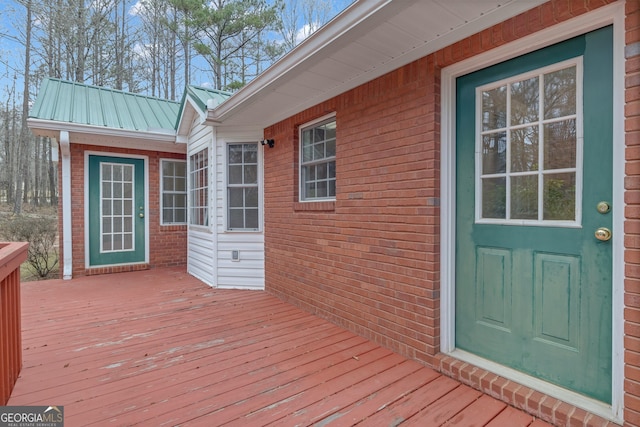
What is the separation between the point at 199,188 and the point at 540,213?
5083mm

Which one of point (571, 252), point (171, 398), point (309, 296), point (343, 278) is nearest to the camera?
point (571, 252)

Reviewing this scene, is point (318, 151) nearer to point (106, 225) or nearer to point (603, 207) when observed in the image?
point (603, 207)

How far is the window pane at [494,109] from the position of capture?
2201 millimetres

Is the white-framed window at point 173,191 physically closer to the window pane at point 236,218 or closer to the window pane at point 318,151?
the window pane at point 236,218

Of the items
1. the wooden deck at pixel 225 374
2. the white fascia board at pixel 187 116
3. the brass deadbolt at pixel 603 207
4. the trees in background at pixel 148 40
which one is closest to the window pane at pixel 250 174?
the white fascia board at pixel 187 116

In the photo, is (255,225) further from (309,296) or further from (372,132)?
(372,132)

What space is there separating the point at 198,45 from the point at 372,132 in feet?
→ 32.6

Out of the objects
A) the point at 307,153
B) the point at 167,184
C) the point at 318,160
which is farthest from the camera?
the point at 167,184

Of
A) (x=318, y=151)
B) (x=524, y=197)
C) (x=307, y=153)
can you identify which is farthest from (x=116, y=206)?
(x=524, y=197)

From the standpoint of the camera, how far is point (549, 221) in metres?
1.95

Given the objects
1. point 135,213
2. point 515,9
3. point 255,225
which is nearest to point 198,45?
point 135,213

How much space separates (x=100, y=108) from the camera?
19.2 feet

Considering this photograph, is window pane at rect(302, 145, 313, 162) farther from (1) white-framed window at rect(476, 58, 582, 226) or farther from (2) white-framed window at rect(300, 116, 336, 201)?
(1) white-framed window at rect(476, 58, 582, 226)

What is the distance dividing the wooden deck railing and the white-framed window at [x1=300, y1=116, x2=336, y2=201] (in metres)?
2.67
